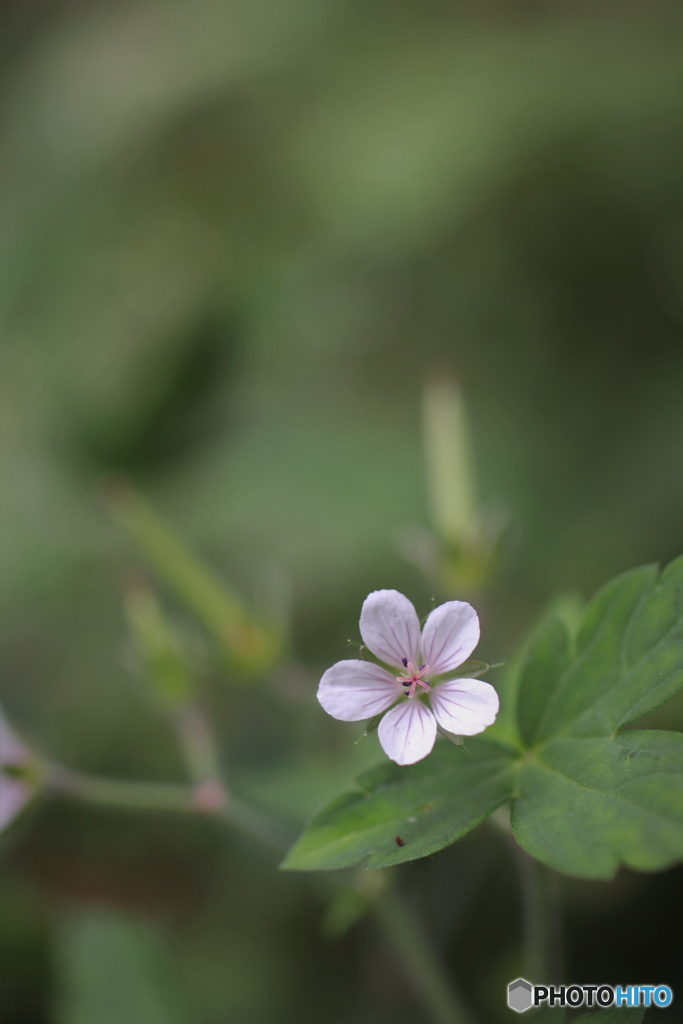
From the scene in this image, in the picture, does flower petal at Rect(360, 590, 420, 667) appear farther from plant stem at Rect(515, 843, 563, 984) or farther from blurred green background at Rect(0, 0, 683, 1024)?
blurred green background at Rect(0, 0, 683, 1024)

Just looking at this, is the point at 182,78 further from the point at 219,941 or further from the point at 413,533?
the point at 219,941

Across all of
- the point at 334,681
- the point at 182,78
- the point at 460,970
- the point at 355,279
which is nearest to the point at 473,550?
the point at 334,681

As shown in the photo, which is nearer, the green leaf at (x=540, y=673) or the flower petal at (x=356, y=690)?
the flower petal at (x=356, y=690)

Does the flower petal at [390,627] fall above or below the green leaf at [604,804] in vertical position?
above

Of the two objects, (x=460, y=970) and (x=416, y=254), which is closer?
(x=460, y=970)

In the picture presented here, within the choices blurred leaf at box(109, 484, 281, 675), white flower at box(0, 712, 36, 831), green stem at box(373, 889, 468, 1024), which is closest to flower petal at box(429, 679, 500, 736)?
blurred leaf at box(109, 484, 281, 675)

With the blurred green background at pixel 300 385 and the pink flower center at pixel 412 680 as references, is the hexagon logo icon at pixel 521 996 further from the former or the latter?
the blurred green background at pixel 300 385

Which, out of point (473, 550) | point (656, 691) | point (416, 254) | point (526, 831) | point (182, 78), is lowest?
point (526, 831)

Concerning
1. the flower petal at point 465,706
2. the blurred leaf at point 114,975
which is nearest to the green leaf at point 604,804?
the flower petal at point 465,706
